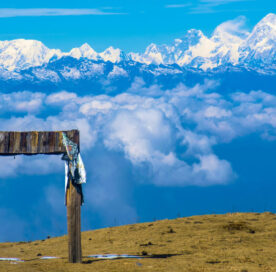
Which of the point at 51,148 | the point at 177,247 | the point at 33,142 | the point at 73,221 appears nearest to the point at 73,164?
the point at 51,148

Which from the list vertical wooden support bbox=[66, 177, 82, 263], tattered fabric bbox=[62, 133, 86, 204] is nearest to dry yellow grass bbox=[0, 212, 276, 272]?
vertical wooden support bbox=[66, 177, 82, 263]

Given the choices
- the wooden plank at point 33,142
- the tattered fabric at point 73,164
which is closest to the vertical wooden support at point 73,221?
the tattered fabric at point 73,164

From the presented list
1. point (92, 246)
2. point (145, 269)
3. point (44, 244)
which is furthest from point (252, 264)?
point (44, 244)

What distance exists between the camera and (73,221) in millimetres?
21750

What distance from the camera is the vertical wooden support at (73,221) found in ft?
71.2

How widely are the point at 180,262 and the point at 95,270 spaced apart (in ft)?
15.2

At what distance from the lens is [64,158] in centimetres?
2200

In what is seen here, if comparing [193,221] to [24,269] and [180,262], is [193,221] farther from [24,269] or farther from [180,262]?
[24,269]

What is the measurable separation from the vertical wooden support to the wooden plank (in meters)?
2.06

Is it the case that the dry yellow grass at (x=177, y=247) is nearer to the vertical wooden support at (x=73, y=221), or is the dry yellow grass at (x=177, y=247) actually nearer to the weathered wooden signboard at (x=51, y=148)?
the vertical wooden support at (x=73, y=221)

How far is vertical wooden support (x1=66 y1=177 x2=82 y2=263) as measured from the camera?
854 inches

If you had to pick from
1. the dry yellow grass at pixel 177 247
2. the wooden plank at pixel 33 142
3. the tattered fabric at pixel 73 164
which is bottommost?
the dry yellow grass at pixel 177 247

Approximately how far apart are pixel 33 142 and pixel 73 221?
15.1ft

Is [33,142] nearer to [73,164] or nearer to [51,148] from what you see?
[51,148]
